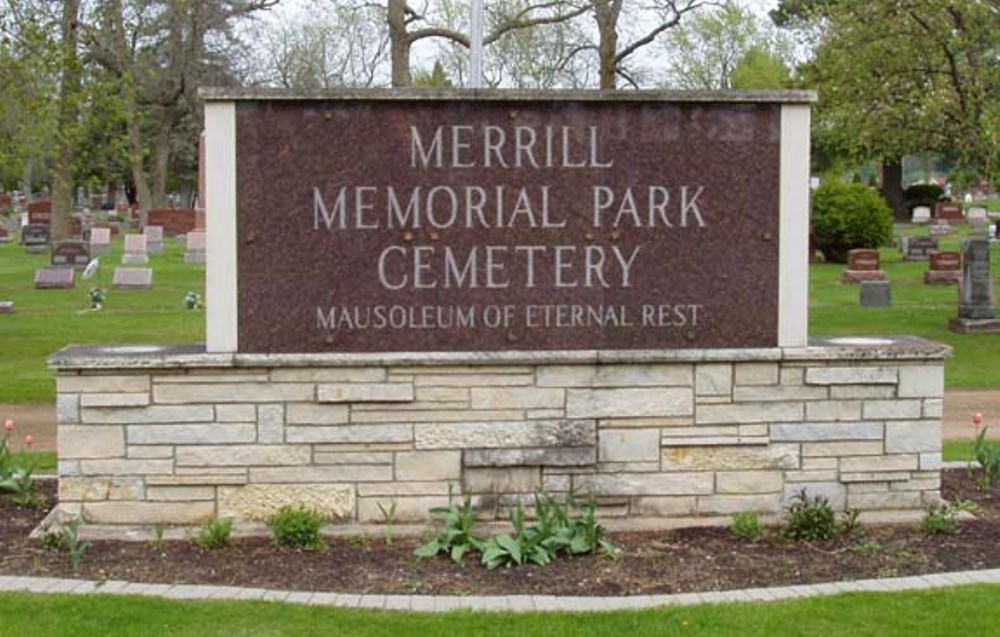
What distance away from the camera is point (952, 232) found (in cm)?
4353

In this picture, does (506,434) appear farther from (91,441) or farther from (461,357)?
(91,441)

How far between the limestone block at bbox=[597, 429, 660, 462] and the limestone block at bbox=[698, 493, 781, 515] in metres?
0.40

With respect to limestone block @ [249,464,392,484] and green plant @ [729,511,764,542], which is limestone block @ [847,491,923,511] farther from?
limestone block @ [249,464,392,484]

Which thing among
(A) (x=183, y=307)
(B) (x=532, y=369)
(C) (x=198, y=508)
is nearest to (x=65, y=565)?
(C) (x=198, y=508)

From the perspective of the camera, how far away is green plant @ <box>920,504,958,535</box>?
7.05 metres

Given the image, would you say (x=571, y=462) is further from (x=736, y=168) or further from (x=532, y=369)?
(x=736, y=168)

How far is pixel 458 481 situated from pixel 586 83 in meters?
38.0

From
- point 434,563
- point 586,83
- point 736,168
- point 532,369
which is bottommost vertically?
point 434,563

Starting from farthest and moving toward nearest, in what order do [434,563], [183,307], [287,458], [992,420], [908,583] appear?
1. [183,307]
2. [992,420]
3. [287,458]
4. [434,563]
5. [908,583]

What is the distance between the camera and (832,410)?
281 inches

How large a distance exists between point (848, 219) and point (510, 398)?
25.3 meters

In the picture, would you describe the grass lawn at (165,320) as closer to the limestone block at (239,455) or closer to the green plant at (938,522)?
the limestone block at (239,455)

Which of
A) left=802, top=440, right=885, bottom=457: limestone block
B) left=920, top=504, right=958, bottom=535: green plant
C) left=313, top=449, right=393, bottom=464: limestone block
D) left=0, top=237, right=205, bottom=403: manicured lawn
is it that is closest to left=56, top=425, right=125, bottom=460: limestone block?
left=313, top=449, right=393, bottom=464: limestone block

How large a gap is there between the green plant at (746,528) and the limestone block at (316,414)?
7.19ft
